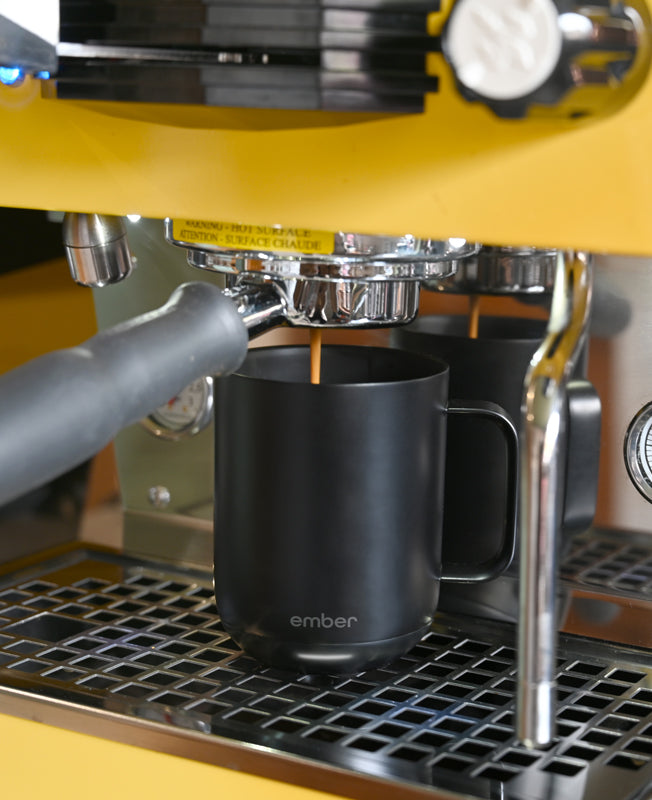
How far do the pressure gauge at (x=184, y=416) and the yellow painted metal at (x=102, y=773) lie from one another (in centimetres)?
22

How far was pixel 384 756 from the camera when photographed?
492mm

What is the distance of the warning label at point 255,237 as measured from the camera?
49 centimetres

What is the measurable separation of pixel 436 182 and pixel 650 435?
0.74ft

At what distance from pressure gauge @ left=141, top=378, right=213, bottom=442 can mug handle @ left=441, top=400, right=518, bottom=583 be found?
192 millimetres

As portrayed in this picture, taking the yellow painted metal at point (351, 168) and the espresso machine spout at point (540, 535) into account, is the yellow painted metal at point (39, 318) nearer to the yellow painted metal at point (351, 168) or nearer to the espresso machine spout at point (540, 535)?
the yellow painted metal at point (351, 168)

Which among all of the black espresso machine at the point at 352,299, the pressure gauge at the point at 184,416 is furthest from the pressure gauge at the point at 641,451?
the pressure gauge at the point at 184,416

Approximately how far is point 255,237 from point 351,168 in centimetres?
7

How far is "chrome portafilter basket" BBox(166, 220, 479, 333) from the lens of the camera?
0.50 metres

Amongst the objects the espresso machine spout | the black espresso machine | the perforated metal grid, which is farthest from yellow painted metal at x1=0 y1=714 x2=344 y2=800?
the perforated metal grid

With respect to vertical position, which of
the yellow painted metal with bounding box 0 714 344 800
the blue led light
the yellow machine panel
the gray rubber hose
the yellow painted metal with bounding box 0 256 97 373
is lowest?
the yellow painted metal with bounding box 0 714 344 800

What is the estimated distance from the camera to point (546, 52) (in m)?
0.37

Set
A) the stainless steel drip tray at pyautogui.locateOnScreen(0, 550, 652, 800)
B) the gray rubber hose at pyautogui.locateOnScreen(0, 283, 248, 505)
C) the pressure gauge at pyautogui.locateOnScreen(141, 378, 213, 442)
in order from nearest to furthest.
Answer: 1. the gray rubber hose at pyautogui.locateOnScreen(0, 283, 248, 505)
2. the stainless steel drip tray at pyautogui.locateOnScreen(0, 550, 652, 800)
3. the pressure gauge at pyautogui.locateOnScreen(141, 378, 213, 442)

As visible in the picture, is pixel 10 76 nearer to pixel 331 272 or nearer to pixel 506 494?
pixel 331 272

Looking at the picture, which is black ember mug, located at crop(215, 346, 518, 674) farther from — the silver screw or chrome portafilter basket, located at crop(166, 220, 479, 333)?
the silver screw
